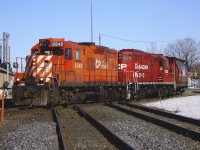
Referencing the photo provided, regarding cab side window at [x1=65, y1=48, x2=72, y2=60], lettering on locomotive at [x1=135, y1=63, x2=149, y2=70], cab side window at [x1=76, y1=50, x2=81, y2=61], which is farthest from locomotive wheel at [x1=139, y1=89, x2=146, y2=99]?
cab side window at [x1=65, y1=48, x2=72, y2=60]

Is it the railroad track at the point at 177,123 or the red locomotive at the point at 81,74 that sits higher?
the red locomotive at the point at 81,74

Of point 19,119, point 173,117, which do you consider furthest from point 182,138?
point 19,119

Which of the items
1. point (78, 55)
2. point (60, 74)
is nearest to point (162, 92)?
point (78, 55)

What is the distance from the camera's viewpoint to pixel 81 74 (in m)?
Answer: 18.3

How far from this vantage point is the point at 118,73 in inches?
895

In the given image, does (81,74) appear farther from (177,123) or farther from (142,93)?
(177,123)

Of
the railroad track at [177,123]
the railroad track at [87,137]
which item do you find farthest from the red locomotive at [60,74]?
the railroad track at [87,137]

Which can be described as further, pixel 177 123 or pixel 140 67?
pixel 140 67

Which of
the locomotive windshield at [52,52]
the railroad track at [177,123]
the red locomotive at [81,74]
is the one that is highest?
the locomotive windshield at [52,52]

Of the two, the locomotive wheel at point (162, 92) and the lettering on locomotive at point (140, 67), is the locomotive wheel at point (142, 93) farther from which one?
the locomotive wheel at point (162, 92)

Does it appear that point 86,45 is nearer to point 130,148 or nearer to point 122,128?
point 122,128

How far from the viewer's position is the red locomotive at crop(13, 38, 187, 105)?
15.7 meters

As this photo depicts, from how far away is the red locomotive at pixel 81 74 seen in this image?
51.5 feet

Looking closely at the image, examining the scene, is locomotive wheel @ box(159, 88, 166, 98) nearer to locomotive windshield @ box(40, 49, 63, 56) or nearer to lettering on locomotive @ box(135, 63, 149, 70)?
lettering on locomotive @ box(135, 63, 149, 70)
